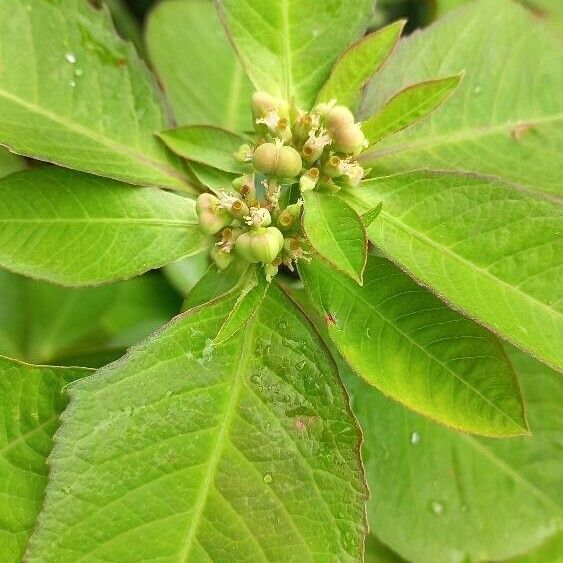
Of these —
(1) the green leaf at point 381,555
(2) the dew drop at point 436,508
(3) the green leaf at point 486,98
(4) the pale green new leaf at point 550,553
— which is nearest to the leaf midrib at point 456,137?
(3) the green leaf at point 486,98

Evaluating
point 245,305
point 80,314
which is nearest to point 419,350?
point 245,305

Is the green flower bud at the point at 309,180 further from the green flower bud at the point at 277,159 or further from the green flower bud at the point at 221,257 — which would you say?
the green flower bud at the point at 221,257

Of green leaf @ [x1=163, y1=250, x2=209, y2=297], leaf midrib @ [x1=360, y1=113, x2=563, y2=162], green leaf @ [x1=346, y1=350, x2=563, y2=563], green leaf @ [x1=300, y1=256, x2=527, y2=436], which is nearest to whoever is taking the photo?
green leaf @ [x1=300, y1=256, x2=527, y2=436]

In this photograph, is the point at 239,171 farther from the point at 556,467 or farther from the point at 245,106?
the point at 556,467

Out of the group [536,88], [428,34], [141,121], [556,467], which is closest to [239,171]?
[141,121]

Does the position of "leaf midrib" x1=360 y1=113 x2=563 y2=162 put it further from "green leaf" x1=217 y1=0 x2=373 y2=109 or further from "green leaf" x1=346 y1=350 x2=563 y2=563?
"green leaf" x1=346 y1=350 x2=563 y2=563

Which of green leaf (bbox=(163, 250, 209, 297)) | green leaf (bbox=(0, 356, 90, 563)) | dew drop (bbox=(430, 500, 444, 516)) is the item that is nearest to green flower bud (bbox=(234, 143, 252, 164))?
green leaf (bbox=(0, 356, 90, 563))
